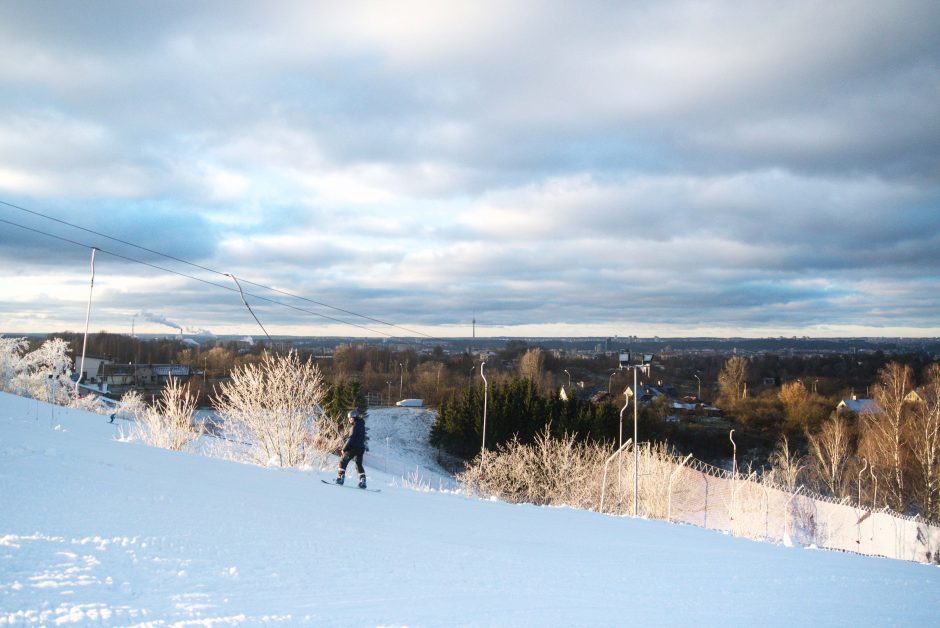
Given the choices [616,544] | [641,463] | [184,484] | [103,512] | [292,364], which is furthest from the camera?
[641,463]

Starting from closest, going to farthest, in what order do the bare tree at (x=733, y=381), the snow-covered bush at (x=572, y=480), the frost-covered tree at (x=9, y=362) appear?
the snow-covered bush at (x=572, y=480) < the frost-covered tree at (x=9, y=362) < the bare tree at (x=733, y=381)

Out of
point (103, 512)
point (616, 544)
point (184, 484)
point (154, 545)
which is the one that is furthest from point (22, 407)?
point (616, 544)

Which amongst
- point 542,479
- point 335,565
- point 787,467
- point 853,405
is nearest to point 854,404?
point 853,405

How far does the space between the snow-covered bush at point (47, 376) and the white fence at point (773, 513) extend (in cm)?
2715

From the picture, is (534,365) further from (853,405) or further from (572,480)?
(572,480)

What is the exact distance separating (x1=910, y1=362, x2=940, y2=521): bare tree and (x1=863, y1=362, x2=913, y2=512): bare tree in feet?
2.27

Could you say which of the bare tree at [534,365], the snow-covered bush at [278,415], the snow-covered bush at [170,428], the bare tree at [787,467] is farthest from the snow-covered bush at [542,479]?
the bare tree at [534,365]

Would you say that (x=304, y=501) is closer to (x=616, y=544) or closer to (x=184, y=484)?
(x=184, y=484)

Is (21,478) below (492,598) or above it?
above

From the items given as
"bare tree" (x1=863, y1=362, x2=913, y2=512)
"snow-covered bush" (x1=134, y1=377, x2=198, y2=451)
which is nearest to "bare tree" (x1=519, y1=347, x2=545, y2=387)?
"bare tree" (x1=863, y1=362, x2=913, y2=512)

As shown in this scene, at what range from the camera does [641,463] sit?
1324 inches

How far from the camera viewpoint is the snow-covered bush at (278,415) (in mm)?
21891

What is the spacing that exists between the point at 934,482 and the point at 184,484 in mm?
34475

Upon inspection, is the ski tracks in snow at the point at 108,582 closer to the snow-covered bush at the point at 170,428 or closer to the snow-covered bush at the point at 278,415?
the snow-covered bush at the point at 170,428
